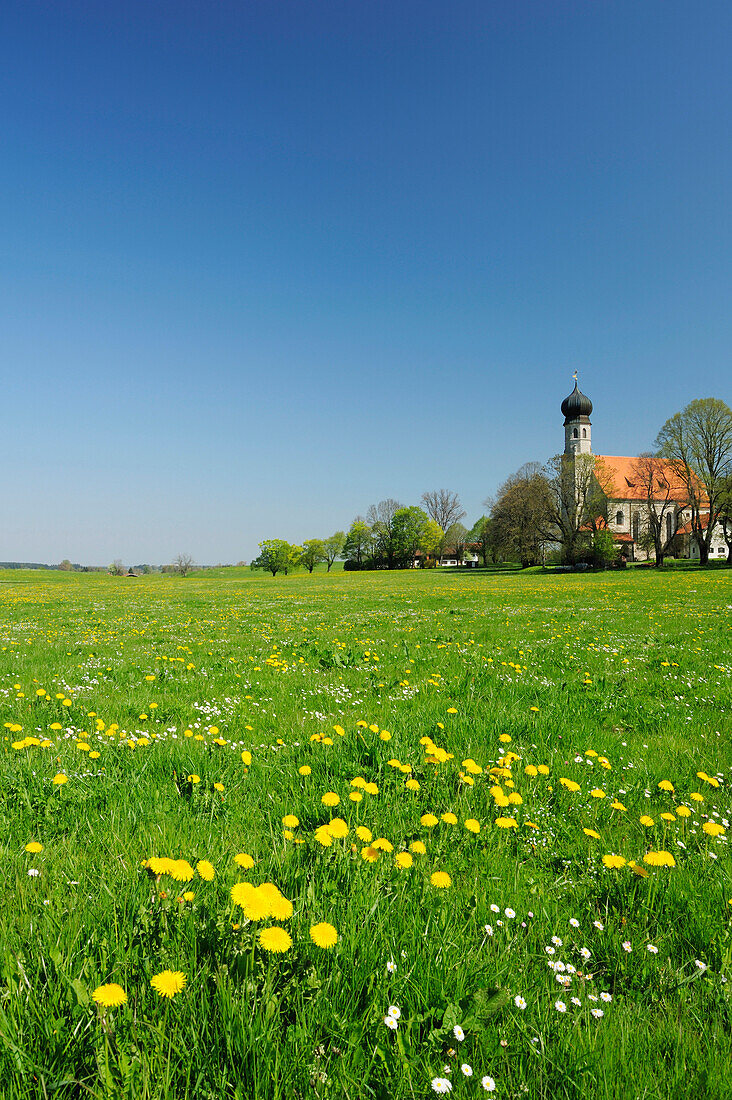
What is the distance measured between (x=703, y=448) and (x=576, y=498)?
15.6 meters

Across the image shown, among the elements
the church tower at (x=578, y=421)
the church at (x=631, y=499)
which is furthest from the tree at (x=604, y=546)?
the church tower at (x=578, y=421)

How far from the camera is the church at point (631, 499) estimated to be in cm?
6669

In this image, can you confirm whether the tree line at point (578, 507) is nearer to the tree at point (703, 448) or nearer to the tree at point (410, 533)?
the tree at point (703, 448)

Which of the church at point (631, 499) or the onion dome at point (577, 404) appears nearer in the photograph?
the church at point (631, 499)

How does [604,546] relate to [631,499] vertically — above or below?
below

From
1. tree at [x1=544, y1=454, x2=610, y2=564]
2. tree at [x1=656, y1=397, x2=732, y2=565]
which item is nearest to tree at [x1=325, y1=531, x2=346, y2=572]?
tree at [x1=544, y1=454, x2=610, y2=564]

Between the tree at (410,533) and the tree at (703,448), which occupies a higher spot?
the tree at (703,448)

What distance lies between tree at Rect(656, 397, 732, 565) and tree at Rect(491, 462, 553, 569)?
14.6 m

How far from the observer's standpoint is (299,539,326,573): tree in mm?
110250

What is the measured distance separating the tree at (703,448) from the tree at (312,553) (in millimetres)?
72359

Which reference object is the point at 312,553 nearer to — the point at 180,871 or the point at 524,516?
the point at 524,516

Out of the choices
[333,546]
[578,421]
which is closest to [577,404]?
[578,421]

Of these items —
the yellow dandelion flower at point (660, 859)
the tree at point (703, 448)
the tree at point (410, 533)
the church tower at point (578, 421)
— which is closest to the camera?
the yellow dandelion flower at point (660, 859)

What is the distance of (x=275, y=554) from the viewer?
106m
